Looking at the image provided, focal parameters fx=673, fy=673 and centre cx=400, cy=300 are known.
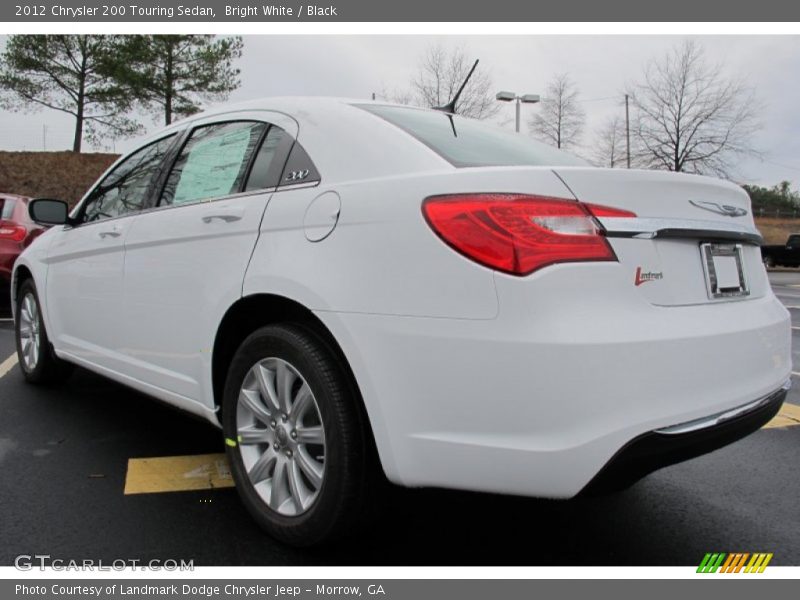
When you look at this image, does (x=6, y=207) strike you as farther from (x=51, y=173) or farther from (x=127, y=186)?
(x=51, y=173)

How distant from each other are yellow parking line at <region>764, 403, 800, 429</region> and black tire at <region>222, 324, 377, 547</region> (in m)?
2.91

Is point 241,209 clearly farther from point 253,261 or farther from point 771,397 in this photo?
point 771,397

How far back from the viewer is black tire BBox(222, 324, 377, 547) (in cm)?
202

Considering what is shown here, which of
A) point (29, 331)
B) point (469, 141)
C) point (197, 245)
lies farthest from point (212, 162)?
point (29, 331)

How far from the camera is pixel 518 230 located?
1.79 metres

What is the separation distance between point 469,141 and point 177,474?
6.28ft

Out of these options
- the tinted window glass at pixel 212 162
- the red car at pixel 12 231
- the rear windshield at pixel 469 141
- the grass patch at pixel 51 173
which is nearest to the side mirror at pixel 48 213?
the tinted window glass at pixel 212 162

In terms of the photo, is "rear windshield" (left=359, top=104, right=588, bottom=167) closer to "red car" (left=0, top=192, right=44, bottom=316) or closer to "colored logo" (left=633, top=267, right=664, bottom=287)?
"colored logo" (left=633, top=267, right=664, bottom=287)

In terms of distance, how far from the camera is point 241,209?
8.13 ft

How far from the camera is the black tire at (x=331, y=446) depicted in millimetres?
2016

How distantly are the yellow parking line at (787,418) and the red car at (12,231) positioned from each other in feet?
25.6

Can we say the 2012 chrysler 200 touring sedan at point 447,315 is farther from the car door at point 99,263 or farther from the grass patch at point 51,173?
the grass patch at point 51,173

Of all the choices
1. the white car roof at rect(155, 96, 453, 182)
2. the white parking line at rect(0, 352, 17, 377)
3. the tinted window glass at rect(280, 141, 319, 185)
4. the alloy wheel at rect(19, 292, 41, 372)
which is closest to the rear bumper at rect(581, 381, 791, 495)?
the white car roof at rect(155, 96, 453, 182)

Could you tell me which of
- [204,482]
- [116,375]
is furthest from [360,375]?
[116,375]
